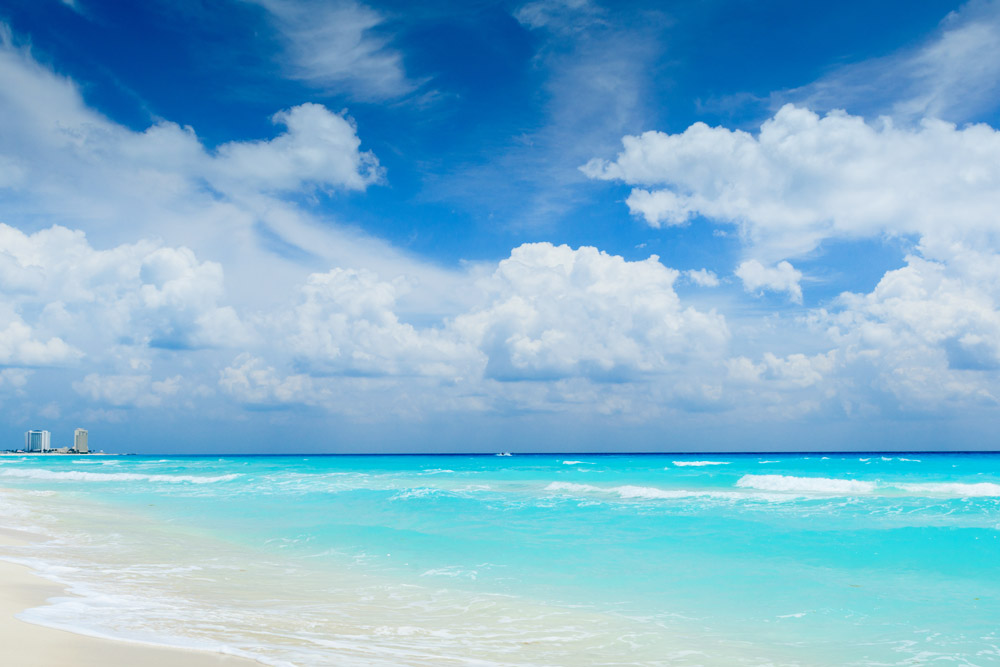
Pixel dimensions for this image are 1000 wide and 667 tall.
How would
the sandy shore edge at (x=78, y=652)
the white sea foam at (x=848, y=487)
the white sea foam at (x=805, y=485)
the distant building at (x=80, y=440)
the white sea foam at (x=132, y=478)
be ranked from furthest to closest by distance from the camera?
the distant building at (x=80, y=440)
the white sea foam at (x=132, y=478)
the white sea foam at (x=805, y=485)
the white sea foam at (x=848, y=487)
the sandy shore edge at (x=78, y=652)

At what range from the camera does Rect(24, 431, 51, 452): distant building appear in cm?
18038

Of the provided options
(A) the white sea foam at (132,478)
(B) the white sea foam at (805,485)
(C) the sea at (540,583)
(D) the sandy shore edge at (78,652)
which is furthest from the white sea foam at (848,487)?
(A) the white sea foam at (132,478)

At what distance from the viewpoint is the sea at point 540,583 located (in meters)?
7.16

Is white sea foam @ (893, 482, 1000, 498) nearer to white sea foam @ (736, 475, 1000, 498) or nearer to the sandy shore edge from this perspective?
white sea foam @ (736, 475, 1000, 498)

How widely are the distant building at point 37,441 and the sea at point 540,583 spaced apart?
195690 mm

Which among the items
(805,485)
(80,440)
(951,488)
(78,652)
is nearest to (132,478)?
(805,485)

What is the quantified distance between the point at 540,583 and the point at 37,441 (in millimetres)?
214601

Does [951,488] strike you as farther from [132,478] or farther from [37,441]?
[37,441]

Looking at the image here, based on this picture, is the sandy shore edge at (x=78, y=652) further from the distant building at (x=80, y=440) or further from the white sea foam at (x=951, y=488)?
the distant building at (x=80, y=440)

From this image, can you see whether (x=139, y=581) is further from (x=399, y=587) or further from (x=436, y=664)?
(x=436, y=664)

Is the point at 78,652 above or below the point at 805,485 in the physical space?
above

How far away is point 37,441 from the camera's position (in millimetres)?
181500

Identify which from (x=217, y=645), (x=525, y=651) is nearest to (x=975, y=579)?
(x=525, y=651)

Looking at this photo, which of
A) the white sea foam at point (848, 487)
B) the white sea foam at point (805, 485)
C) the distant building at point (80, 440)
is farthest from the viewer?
the distant building at point (80, 440)
